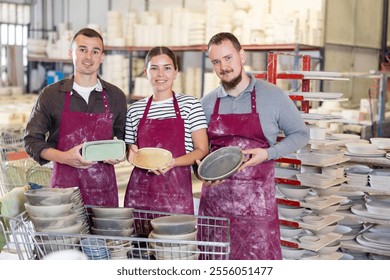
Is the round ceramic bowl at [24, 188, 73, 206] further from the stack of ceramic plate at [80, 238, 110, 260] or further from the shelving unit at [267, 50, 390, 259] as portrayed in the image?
the shelving unit at [267, 50, 390, 259]

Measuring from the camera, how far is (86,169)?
2906 millimetres

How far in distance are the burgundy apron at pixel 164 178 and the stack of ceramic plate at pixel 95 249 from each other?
88cm

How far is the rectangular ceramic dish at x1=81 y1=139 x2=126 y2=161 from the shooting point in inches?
101

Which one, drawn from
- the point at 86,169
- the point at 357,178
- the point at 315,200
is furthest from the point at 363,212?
the point at 86,169

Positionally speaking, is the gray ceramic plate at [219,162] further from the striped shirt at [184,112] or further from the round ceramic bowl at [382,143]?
the round ceramic bowl at [382,143]

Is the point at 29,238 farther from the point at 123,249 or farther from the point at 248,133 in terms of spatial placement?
the point at 248,133

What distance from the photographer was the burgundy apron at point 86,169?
2.86m

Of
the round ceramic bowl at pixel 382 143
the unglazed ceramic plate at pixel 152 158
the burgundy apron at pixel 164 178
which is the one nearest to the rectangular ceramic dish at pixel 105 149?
the unglazed ceramic plate at pixel 152 158

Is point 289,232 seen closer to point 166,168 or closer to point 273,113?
point 273,113

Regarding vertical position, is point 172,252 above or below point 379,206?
above

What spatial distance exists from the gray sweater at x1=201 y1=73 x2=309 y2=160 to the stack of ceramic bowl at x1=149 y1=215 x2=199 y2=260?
0.83m

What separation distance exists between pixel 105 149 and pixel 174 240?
801mm

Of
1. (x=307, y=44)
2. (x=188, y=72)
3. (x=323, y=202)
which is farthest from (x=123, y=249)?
(x=188, y=72)

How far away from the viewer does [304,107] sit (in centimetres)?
416
